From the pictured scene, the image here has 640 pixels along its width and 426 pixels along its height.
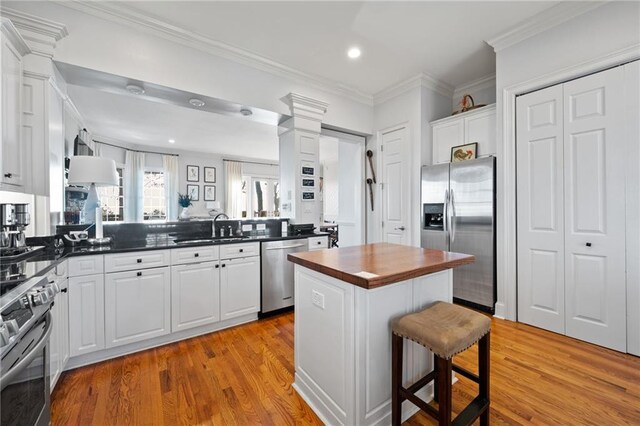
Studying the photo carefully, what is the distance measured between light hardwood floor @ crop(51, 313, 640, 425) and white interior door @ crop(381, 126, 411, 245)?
181 cm

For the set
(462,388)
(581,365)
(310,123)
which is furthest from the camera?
(310,123)

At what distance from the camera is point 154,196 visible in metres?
7.00

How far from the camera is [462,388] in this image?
180 centimetres

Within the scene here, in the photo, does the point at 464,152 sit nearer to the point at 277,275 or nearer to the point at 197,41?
the point at 277,275

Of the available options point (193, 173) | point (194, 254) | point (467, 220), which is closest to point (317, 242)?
point (194, 254)

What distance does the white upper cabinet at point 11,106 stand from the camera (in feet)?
5.59

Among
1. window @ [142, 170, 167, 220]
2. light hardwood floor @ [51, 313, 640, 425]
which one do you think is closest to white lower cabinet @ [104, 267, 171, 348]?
light hardwood floor @ [51, 313, 640, 425]

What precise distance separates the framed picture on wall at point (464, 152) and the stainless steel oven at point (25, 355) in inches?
148

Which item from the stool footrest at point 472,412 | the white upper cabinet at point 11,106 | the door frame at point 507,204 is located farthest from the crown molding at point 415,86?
the white upper cabinet at point 11,106

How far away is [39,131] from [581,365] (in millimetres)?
4407

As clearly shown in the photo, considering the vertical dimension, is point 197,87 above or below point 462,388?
above

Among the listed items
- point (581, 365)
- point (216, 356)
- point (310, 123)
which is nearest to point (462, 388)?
point (581, 365)

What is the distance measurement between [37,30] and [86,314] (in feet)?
7.05

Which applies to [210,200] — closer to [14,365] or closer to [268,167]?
[268,167]
